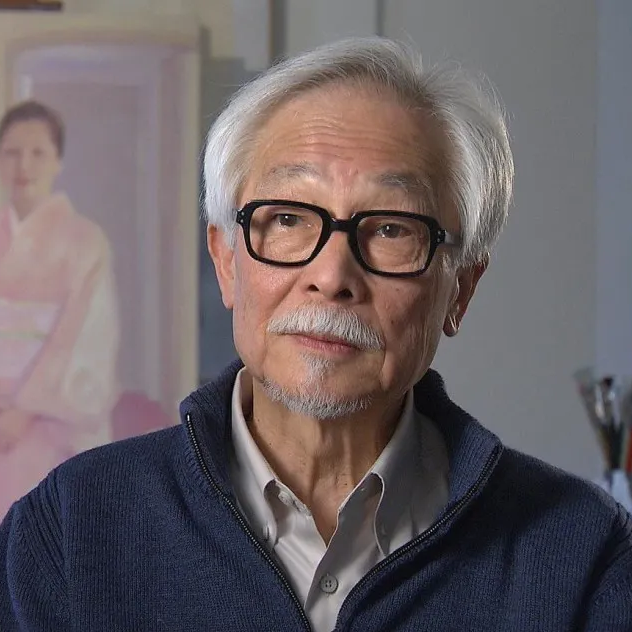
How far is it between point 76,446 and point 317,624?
3.93 feet

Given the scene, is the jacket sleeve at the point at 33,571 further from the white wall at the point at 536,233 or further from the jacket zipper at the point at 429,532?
the white wall at the point at 536,233

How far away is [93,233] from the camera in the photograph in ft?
7.44

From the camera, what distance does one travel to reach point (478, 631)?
117cm

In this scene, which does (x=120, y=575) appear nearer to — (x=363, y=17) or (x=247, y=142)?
(x=247, y=142)

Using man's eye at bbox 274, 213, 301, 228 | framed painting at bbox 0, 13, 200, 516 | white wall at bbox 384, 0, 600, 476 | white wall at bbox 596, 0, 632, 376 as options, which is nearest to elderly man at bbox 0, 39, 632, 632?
man's eye at bbox 274, 213, 301, 228

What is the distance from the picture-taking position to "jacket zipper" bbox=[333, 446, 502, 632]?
45.6 inches

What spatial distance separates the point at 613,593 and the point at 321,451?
1.20 ft

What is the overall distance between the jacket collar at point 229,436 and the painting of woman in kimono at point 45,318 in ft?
3.13

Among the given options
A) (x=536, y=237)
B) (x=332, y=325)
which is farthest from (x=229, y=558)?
(x=536, y=237)

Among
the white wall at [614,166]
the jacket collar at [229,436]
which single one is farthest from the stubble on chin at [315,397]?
the white wall at [614,166]

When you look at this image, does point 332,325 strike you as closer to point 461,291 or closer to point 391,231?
point 391,231

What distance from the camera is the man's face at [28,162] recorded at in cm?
224

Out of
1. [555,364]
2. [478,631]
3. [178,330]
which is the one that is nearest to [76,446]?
[178,330]

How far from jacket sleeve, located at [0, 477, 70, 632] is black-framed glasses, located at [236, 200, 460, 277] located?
38 cm
